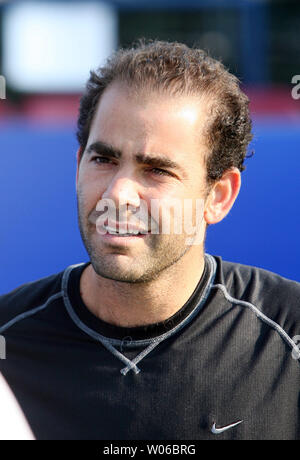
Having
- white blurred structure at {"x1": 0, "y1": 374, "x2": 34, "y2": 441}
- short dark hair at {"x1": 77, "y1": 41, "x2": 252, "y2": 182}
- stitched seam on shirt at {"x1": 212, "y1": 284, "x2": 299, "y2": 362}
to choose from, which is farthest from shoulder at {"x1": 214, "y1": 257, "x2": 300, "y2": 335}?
white blurred structure at {"x1": 0, "y1": 374, "x2": 34, "y2": 441}

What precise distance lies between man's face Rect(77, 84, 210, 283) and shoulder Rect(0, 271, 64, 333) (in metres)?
0.24

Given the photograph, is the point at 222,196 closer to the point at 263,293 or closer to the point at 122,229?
the point at 263,293

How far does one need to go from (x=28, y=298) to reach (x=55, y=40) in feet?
16.4

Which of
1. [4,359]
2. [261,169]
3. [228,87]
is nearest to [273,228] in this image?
[261,169]

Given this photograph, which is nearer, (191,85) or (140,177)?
(140,177)

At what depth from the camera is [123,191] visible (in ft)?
5.19

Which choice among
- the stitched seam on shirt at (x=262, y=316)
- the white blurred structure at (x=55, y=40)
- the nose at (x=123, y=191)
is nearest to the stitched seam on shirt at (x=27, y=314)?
the nose at (x=123, y=191)

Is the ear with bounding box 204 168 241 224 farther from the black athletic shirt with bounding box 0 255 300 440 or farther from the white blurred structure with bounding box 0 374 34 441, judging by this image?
the white blurred structure with bounding box 0 374 34 441

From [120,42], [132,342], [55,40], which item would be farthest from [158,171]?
[55,40]

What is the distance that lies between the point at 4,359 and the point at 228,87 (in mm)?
1050

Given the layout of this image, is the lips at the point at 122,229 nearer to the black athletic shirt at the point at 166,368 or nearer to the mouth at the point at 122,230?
the mouth at the point at 122,230

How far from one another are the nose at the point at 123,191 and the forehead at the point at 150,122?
3.2 inches

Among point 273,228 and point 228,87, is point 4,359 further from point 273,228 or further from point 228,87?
point 273,228

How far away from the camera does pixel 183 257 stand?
1.75m
